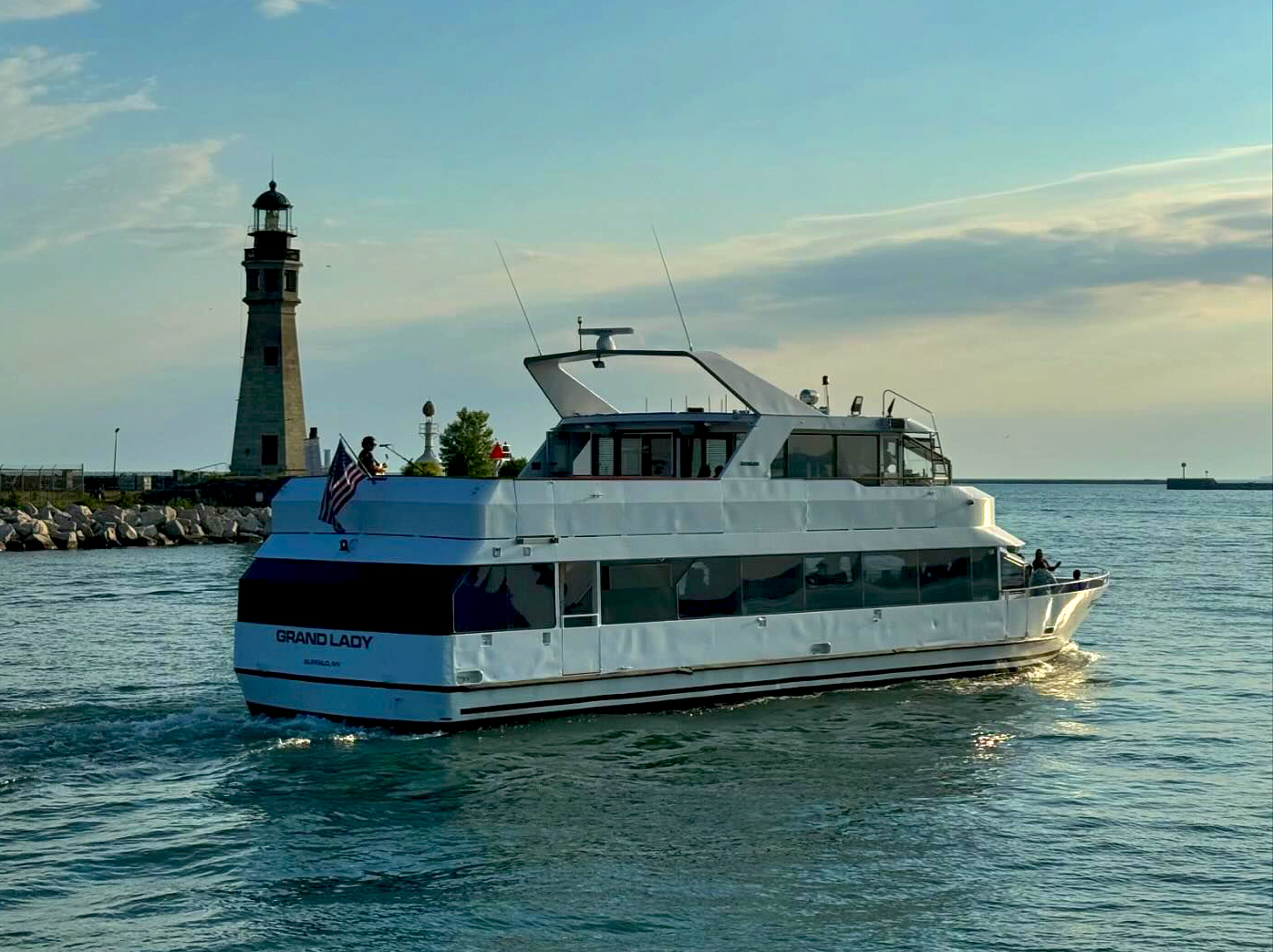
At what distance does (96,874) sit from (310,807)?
2781mm

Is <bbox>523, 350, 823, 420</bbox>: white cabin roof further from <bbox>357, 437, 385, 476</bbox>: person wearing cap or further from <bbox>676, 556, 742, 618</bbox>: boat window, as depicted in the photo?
<bbox>357, 437, 385, 476</bbox>: person wearing cap

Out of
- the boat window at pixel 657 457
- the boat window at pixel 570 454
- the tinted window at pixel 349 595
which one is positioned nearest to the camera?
the tinted window at pixel 349 595

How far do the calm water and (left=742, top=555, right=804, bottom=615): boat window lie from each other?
1.57 meters

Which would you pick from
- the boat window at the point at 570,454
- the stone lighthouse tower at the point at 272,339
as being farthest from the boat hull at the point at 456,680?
the stone lighthouse tower at the point at 272,339

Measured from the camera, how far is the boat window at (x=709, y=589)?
21125mm

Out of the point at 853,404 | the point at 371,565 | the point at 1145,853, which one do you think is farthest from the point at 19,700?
the point at 1145,853

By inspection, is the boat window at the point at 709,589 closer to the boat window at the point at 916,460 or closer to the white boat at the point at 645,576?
the white boat at the point at 645,576

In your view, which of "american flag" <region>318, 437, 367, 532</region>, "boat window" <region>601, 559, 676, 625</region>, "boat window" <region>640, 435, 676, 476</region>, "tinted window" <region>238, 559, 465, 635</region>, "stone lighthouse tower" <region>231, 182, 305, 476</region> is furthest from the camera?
"stone lighthouse tower" <region>231, 182, 305, 476</region>

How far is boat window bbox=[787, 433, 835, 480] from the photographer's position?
2291 cm

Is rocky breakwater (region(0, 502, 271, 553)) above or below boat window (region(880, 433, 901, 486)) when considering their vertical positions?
below

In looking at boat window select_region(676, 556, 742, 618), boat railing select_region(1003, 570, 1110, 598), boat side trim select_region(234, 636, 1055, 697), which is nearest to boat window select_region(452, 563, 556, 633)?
boat side trim select_region(234, 636, 1055, 697)

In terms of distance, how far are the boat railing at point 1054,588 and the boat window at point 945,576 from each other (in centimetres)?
101

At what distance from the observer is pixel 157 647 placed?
29.4 metres

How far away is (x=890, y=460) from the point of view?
2438 cm
